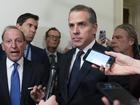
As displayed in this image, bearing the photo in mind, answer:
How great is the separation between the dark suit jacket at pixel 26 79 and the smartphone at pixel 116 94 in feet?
3.33

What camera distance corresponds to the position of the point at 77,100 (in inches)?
84.0

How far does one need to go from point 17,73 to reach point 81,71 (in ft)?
1.75

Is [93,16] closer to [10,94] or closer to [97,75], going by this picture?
[97,75]

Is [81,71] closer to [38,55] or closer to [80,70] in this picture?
[80,70]

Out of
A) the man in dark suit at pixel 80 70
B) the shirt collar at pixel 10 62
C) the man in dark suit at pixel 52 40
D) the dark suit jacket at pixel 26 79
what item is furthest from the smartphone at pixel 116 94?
the man in dark suit at pixel 52 40

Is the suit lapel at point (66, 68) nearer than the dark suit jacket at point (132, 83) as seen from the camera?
No

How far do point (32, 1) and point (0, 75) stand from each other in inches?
77.5

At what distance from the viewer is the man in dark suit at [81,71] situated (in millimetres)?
2135

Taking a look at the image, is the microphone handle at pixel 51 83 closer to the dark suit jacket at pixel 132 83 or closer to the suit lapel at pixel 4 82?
the dark suit jacket at pixel 132 83

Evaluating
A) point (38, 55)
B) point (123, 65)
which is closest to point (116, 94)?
point (123, 65)

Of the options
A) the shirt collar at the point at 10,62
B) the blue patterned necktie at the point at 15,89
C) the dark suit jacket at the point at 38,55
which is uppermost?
the shirt collar at the point at 10,62

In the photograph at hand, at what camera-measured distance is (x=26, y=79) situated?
2406mm

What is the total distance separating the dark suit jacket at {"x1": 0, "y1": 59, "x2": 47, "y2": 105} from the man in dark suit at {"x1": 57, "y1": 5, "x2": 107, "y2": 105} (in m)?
0.23

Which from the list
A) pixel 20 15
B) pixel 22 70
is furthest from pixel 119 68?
pixel 20 15
